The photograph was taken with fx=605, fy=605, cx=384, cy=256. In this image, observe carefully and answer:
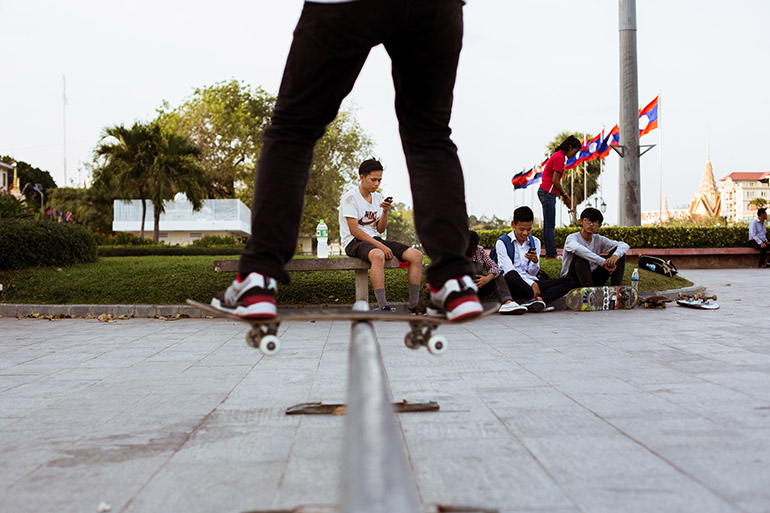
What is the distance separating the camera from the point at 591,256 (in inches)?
316

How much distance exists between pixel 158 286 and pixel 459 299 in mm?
7680

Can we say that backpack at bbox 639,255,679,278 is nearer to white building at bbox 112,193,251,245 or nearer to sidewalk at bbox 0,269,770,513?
sidewalk at bbox 0,269,770,513

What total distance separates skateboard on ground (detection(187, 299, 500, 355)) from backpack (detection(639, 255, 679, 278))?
878cm

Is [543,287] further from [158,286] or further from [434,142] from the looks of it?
[434,142]

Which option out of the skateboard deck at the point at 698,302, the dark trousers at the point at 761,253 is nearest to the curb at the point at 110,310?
the skateboard deck at the point at 698,302

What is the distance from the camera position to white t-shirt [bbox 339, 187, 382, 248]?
23.3 feet

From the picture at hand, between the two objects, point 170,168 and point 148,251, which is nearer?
point 148,251

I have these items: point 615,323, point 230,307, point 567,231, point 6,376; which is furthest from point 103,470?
point 567,231

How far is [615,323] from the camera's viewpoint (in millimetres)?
6531

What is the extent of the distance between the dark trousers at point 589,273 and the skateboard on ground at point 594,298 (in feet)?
0.44

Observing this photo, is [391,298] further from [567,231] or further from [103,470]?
[567,231]

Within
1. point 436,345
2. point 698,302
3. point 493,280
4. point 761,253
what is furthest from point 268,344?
point 761,253

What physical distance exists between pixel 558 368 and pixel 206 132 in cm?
4111

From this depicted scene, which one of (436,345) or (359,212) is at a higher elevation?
(359,212)
